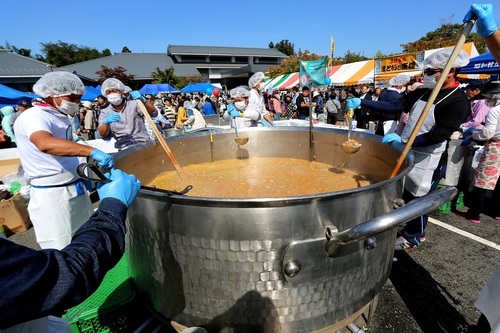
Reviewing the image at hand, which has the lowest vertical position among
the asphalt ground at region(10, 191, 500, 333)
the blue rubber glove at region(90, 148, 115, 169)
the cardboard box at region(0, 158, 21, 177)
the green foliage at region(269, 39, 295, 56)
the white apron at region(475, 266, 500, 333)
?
the asphalt ground at region(10, 191, 500, 333)

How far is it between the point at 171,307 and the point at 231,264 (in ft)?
1.79

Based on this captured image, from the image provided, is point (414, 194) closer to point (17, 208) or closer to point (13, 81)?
point (17, 208)

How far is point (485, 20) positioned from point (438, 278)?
82.1 inches

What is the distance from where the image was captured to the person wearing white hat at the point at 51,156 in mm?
1996

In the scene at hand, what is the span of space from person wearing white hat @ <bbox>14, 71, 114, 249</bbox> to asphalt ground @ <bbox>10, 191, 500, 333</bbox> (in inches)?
102

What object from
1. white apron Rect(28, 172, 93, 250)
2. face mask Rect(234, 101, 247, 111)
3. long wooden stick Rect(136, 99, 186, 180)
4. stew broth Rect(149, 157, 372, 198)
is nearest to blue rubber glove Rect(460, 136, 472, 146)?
stew broth Rect(149, 157, 372, 198)

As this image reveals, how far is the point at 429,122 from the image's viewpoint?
2514 mm

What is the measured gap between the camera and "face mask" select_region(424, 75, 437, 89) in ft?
7.97

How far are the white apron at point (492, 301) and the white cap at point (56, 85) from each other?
317 centimetres

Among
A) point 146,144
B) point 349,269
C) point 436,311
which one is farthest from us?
point 146,144

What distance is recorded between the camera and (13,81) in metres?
19.4

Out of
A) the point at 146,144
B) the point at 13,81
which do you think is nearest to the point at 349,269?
the point at 146,144

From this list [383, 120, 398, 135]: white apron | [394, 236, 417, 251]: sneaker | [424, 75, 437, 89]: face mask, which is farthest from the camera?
[383, 120, 398, 135]: white apron

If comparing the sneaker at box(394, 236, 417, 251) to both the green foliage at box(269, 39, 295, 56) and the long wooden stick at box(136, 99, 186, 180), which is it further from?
the green foliage at box(269, 39, 295, 56)
